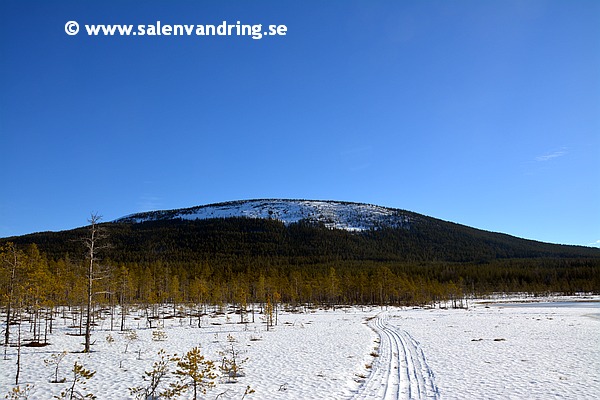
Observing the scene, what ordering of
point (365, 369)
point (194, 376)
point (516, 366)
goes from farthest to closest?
point (516, 366)
point (365, 369)
point (194, 376)

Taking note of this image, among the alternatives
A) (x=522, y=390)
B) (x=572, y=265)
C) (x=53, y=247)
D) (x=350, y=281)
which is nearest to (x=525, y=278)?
(x=572, y=265)

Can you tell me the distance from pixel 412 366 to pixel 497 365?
13.8 ft

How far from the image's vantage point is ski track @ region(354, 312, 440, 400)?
40.1 ft

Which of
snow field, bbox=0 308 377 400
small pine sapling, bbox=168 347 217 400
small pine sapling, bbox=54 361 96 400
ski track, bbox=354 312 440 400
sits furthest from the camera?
snow field, bbox=0 308 377 400

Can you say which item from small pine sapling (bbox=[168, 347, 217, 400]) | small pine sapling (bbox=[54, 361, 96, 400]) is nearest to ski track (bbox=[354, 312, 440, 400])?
small pine sapling (bbox=[168, 347, 217, 400])

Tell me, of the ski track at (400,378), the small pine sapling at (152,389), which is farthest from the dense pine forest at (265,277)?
the ski track at (400,378)

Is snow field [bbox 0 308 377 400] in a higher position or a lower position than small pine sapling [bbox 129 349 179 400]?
lower

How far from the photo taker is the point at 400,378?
575 inches

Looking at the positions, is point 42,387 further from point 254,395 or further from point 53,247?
point 53,247

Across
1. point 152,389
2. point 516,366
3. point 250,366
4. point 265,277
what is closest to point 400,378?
point 516,366

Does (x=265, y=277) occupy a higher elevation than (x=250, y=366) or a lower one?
higher

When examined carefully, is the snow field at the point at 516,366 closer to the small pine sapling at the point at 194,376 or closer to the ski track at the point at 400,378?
the ski track at the point at 400,378

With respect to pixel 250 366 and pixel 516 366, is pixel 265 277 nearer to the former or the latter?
pixel 250 366

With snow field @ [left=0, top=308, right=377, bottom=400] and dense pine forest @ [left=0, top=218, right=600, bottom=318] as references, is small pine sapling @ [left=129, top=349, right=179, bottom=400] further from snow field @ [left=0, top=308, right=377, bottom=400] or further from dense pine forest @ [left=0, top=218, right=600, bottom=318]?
dense pine forest @ [left=0, top=218, right=600, bottom=318]
